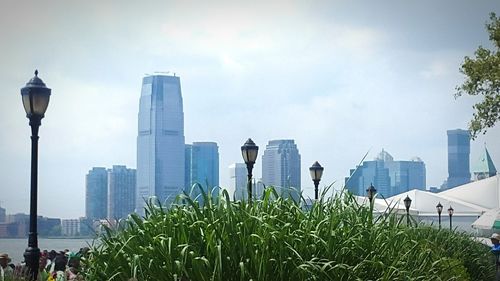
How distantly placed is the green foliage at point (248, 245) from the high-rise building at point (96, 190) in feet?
25.7

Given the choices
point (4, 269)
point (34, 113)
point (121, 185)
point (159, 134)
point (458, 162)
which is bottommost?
point (4, 269)

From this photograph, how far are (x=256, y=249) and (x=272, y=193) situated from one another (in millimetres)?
1159

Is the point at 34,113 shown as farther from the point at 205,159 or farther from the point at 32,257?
the point at 205,159

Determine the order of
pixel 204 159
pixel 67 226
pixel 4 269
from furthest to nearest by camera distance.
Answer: pixel 67 226
pixel 204 159
pixel 4 269

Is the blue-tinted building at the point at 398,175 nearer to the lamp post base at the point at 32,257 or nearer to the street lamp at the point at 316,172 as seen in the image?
the street lamp at the point at 316,172

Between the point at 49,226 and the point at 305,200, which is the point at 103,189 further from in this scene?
A: the point at 305,200

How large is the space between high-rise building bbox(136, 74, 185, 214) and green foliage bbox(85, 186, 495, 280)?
786 centimetres

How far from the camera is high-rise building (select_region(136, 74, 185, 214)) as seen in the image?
16611 mm

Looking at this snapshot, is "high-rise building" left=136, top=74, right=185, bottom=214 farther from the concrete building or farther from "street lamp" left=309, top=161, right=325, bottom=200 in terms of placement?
"street lamp" left=309, top=161, right=325, bottom=200

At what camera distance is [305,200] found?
6.45m

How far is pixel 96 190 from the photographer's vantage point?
1681 cm

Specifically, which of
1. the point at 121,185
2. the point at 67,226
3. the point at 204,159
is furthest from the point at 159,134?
the point at 204,159

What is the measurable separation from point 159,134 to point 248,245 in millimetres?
17076

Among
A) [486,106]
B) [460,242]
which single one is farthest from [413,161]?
[460,242]
